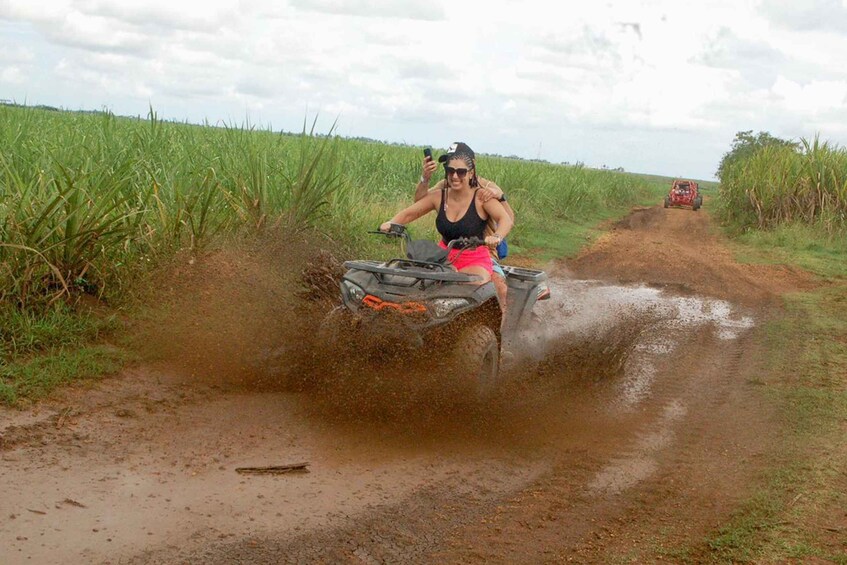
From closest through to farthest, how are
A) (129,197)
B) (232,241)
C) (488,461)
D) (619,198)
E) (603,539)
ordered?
(603,539), (488,461), (129,197), (232,241), (619,198)

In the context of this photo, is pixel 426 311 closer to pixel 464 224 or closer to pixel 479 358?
pixel 479 358

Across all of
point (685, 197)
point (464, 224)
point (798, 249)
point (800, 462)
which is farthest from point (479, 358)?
point (685, 197)

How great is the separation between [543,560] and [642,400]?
322 cm

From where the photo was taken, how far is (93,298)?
7.23 meters

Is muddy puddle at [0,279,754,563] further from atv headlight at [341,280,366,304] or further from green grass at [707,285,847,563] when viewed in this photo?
green grass at [707,285,847,563]

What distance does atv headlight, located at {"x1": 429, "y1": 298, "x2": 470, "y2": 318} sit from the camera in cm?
566

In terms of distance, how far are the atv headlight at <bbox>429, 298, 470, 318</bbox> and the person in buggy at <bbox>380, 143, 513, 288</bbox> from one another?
596 millimetres

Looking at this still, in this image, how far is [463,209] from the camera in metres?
6.77

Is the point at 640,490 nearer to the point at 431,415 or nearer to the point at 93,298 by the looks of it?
the point at 431,415

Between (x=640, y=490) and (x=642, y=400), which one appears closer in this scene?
(x=640, y=490)

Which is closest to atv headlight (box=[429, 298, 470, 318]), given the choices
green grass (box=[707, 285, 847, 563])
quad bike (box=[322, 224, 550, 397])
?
quad bike (box=[322, 224, 550, 397])

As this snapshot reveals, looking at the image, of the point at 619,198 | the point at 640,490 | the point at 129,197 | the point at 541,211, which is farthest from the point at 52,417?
the point at 619,198

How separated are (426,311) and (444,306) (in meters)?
0.12

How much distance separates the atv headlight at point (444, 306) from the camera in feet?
18.6
